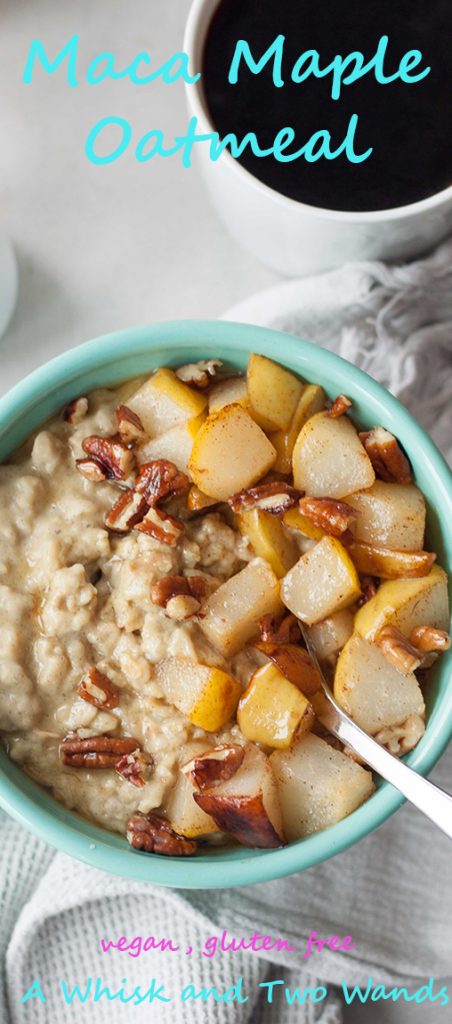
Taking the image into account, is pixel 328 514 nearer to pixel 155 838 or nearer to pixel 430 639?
pixel 430 639

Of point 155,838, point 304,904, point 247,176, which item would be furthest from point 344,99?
point 304,904

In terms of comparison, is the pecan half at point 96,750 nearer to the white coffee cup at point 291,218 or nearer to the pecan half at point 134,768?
the pecan half at point 134,768

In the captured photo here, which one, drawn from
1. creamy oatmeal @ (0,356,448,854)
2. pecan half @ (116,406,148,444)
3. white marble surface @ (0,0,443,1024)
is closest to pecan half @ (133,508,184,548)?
creamy oatmeal @ (0,356,448,854)

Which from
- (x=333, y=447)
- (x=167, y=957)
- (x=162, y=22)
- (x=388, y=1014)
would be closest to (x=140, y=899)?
(x=167, y=957)

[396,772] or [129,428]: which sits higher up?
[129,428]

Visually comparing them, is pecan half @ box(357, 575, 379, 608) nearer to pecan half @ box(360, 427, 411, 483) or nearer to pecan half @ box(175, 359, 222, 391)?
pecan half @ box(360, 427, 411, 483)

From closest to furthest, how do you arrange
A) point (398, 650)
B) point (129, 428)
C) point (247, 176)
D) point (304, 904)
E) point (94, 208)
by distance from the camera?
point (398, 650) < point (129, 428) < point (247, 176) < point (304, 904) < point (94, 208)
